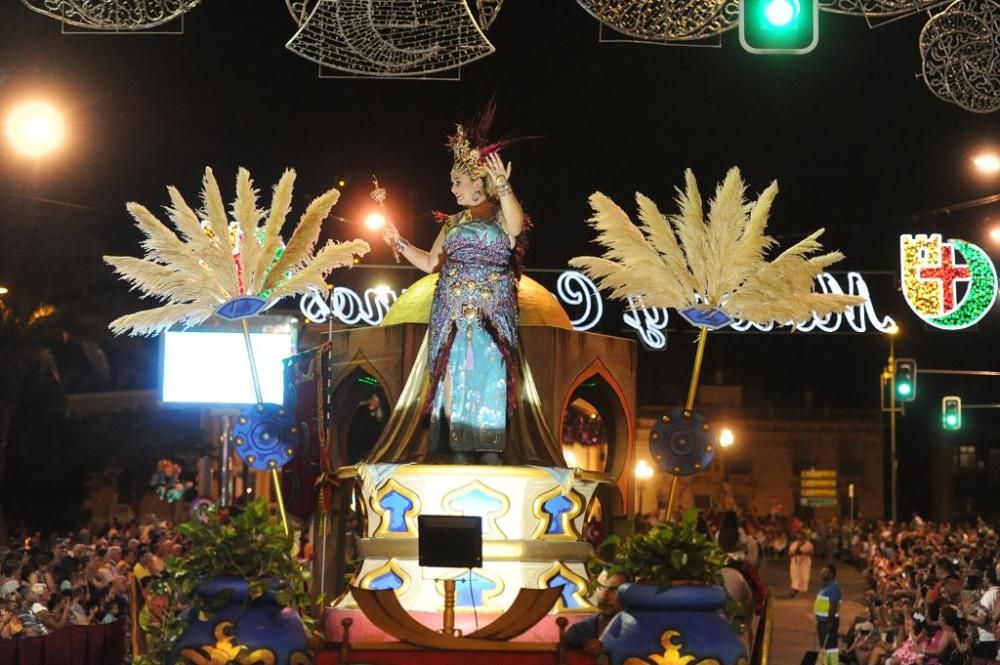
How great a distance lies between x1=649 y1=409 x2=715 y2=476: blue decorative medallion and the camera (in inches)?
526

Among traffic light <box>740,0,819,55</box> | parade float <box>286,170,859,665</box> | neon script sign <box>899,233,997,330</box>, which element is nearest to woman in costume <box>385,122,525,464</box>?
parade float <box>286,170,859,665</box>

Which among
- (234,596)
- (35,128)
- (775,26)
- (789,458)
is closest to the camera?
(234,596)

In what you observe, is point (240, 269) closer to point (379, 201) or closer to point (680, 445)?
point (379, 201)

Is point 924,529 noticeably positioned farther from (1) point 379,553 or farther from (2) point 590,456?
(1) point 379,553

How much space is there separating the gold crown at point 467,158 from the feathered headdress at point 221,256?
115cm

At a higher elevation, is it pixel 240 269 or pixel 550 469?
pixel 240 269

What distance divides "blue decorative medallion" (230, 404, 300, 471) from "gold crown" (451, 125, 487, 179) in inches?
108

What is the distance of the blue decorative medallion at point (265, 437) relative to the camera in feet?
46.2

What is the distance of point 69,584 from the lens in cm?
1917

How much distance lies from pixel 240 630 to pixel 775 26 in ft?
17.3

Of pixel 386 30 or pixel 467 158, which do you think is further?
pixel 386 30

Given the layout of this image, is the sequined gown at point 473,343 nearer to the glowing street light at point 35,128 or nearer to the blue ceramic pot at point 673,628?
the blue ceramic pot at point 673,628

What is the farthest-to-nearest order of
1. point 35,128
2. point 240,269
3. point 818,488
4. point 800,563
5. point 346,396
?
1. point 818,488
2. point 800,563
3. point 346,396
4. point 35,128
5. point 240,269

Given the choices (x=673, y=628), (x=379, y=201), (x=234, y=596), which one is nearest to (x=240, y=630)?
(x=234, y=596)
